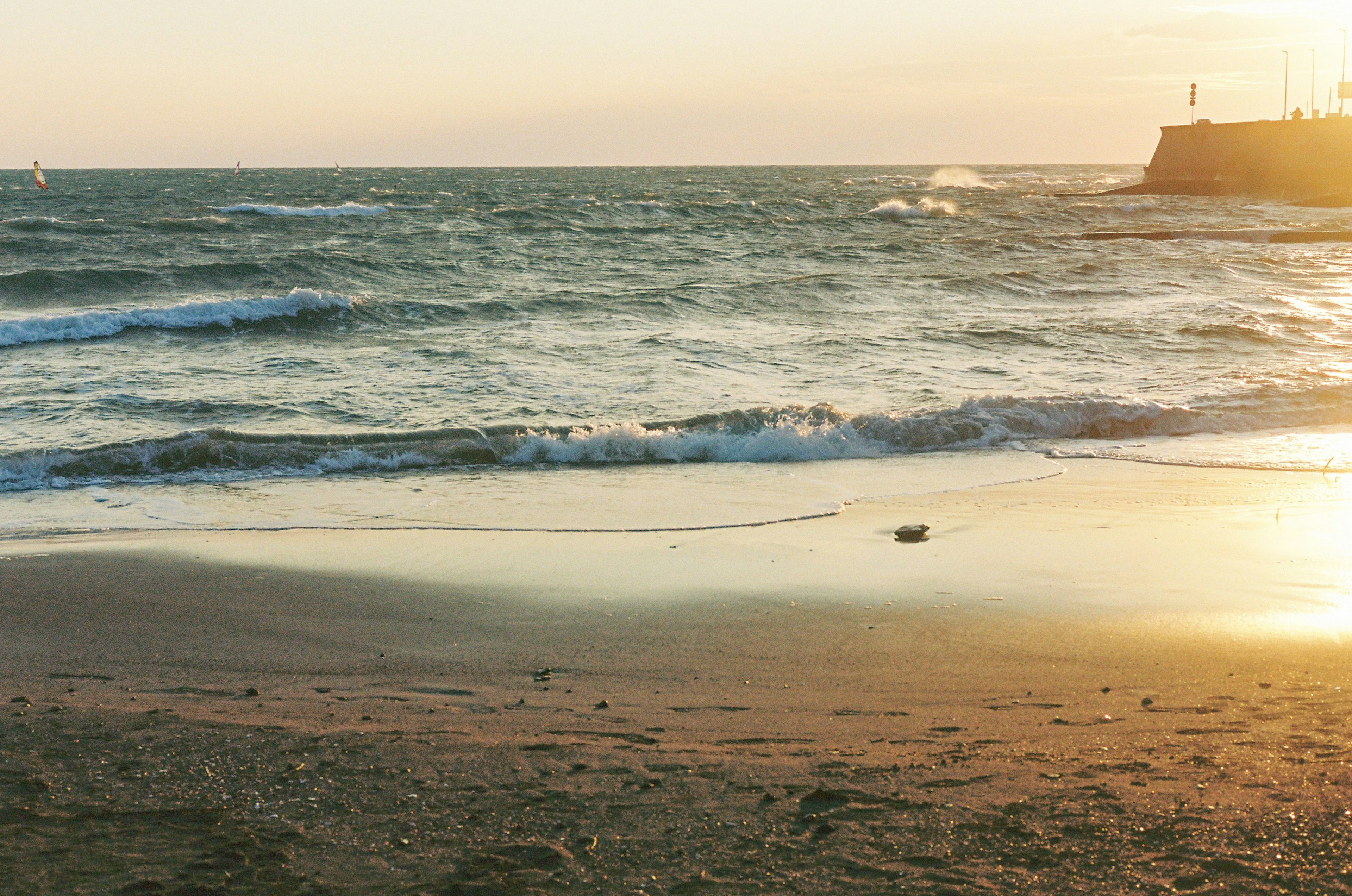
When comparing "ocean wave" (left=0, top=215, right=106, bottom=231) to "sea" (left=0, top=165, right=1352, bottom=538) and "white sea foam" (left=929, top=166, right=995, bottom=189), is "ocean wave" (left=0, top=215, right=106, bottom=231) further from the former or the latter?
"white sea foam" (left=929, top=166, right=995, bottom=189)

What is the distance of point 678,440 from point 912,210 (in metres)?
39.9

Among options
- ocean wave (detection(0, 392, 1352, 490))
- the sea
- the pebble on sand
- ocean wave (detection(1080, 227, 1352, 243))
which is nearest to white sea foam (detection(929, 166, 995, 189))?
ocean wave (detection(1080, 227, 1352, 243))

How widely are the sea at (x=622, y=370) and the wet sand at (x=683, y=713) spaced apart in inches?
63.5

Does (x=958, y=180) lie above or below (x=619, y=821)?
above

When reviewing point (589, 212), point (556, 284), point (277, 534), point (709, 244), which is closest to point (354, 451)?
point (277, 534)

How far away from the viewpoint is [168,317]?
17.7 metres

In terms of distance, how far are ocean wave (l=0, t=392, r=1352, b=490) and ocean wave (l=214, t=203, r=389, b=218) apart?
36486mm

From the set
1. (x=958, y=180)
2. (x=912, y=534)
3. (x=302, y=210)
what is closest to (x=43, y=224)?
(x=302, y=210)

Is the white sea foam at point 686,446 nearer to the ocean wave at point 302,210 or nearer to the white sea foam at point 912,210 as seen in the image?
the white sea foam at point 912,210

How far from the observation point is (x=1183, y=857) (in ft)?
9.02

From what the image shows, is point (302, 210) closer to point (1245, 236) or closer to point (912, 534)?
point (1245, 236)

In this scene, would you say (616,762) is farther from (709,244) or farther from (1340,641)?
(709,244)

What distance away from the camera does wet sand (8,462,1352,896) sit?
9.12 ft

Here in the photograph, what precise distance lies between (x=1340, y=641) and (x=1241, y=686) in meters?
0.96
